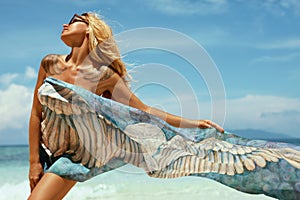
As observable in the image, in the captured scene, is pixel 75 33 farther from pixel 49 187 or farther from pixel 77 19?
pixel 49 187

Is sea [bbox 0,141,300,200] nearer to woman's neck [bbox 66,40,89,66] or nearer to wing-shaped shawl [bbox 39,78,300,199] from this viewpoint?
wing-shaped shawl [bbox 39,78,300,199]

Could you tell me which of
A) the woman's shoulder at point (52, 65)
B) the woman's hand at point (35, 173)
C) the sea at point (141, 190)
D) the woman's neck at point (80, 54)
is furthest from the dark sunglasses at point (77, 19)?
the sea at point (141, 190)

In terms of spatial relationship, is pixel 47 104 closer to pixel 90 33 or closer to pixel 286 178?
pixel 90 33

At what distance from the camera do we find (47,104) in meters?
3.04

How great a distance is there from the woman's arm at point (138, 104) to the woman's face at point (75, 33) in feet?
1.19

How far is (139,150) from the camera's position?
316cm

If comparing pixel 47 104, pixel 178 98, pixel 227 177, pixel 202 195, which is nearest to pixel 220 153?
pixel 227 177

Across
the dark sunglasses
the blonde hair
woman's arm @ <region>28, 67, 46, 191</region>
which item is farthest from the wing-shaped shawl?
the dark sunglasses

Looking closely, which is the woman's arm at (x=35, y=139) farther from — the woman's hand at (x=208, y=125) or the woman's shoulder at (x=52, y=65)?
the woman's hand at (x=208, y=125)

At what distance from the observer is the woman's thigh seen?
2923 mm

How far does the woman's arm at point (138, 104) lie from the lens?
134 inches

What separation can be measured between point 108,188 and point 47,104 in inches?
261

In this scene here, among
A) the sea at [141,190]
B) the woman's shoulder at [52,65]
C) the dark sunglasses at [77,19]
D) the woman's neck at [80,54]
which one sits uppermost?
the dark sunglasses at [77,19]

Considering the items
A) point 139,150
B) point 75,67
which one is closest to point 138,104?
point 139,150
